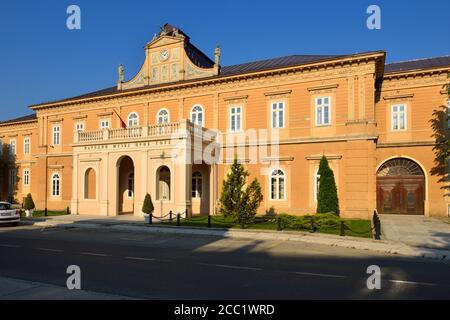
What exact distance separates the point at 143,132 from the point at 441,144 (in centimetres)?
2162

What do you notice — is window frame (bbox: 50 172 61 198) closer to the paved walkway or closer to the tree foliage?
the paved walkway

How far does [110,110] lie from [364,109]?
22.5 m

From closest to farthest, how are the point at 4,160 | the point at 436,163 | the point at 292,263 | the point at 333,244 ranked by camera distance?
the point at 292,263
the point at 333,244
the point at 436,163
the point at 4,160

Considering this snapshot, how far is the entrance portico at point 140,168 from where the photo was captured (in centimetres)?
2360

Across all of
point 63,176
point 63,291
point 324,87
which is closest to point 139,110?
point 63,176

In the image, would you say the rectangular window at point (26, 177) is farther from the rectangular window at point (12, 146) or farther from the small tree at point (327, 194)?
the small tree at point (327, 194)

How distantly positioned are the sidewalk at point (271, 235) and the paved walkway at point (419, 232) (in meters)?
0.89

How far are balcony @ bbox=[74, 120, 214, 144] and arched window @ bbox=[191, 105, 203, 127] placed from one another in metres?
1.99

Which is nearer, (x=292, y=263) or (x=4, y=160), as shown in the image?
(x=292, y=263)

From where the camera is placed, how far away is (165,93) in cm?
3030

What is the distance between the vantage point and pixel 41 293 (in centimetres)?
668

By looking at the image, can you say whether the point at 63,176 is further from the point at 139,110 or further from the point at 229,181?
the point at 229,181

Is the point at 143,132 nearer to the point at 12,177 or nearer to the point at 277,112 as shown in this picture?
the point at 277,112

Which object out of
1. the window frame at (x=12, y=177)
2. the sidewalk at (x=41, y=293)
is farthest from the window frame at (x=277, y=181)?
the window frame at (x=12, y=177)
